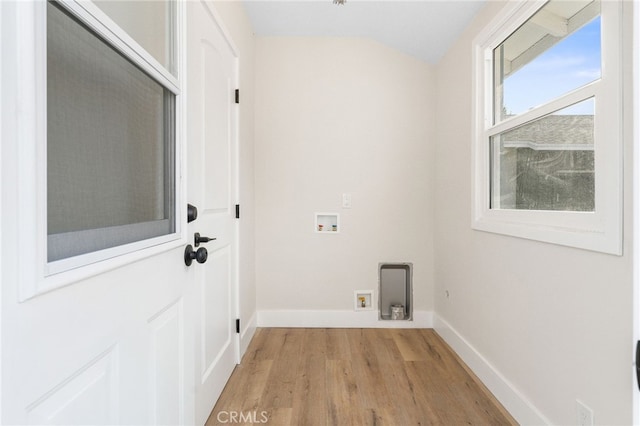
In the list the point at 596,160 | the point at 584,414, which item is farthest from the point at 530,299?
the point at 596,160

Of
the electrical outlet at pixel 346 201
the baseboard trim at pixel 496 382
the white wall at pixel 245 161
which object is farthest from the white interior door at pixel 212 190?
the baseboard trim at pixel 496 382

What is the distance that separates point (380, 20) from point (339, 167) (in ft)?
3.99

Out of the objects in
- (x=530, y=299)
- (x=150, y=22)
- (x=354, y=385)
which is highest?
(x=150, y=22)

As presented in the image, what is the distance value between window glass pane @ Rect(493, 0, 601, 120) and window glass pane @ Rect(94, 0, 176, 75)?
5.41 ft

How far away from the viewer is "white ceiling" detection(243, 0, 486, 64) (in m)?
2.21

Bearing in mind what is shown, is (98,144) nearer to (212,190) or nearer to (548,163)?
(212,190)

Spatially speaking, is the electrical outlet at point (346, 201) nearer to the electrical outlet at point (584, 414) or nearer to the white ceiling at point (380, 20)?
the white ceiling at point (380, 20)

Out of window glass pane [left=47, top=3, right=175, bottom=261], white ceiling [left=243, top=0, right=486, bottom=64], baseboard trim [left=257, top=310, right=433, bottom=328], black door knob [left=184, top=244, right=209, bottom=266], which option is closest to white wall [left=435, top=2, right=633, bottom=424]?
white ceiling [left=243, top=0, right=486, bottom=64]

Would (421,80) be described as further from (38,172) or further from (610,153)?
(38,172)

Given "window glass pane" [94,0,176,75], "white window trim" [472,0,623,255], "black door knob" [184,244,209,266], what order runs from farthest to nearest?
"black door knob" [184,244,209,266] < "white window trim" [472,0,623,255] < "window glass pane" [94,0,176,75]

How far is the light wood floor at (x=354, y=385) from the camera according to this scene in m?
1.63

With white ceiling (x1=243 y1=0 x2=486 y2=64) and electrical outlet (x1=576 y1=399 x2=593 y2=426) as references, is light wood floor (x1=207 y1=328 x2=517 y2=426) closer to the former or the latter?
electrical outlet (x1=576 y1=399 x2=593 y2=426)

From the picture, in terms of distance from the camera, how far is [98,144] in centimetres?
78

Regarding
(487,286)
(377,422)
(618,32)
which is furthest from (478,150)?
(377,422)
